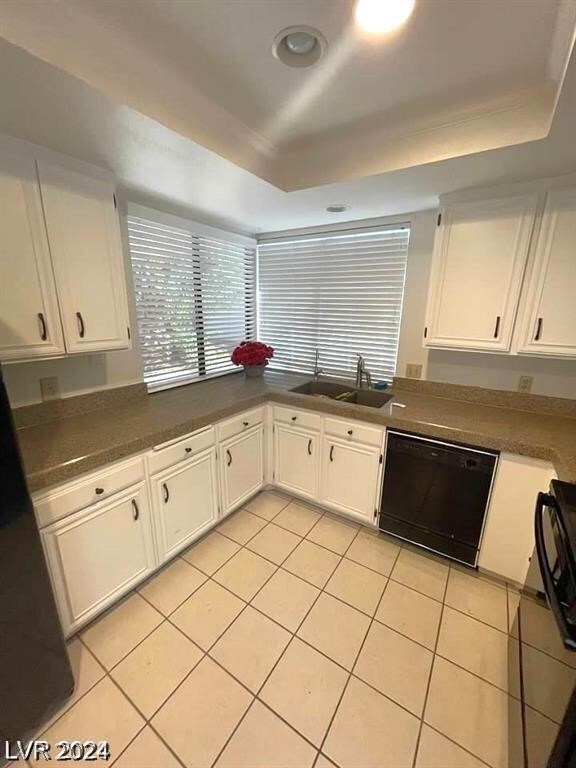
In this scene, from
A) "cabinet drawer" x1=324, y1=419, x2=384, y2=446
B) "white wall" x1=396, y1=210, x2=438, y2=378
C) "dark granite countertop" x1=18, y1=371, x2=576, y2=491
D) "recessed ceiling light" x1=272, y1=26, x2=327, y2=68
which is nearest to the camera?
"recessed ceiling light" x1=272, y1=26, x2=327, y2=68

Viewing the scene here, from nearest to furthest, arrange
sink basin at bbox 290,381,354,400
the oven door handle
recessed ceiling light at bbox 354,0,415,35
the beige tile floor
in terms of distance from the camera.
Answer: the oven door handle, recessed ceiling light at bbox 354,0,415,35, the beige tile floor, sink basin at bbox 290,381,354,400

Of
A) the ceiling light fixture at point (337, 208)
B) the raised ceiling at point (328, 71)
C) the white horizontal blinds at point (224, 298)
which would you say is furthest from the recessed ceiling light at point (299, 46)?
the white horizontal blinds at point (224, 298)

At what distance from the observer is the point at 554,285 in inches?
66.2

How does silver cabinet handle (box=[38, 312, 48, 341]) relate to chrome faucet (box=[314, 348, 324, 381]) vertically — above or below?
above

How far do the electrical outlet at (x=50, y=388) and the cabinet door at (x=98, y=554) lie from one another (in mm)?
741

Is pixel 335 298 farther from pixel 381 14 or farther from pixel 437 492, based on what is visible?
pixel 381 14

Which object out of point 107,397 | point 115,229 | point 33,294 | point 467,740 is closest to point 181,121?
point 115,229

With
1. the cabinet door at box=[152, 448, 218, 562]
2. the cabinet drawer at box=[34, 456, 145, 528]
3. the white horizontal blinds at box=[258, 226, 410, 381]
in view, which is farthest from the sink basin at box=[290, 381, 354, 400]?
the cabinet drawer at box=[34, 456, 145, 528]

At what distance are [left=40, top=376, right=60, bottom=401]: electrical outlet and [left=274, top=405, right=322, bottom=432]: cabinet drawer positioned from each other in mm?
1390

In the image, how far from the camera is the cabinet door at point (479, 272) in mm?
1737

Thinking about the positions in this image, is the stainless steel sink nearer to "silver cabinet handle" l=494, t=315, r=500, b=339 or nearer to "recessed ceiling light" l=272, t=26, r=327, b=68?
"silver cabinet handle" l=494, t=315, r=500, b=339

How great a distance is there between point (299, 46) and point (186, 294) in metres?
1.73

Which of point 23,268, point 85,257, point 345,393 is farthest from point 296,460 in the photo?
point 23,268

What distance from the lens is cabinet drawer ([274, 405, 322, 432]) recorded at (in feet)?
7.37
